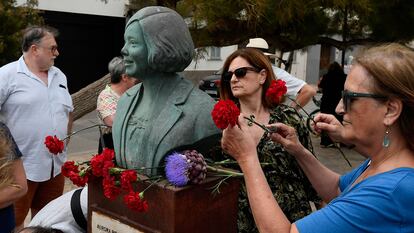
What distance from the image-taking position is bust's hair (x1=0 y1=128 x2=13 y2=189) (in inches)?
79.5

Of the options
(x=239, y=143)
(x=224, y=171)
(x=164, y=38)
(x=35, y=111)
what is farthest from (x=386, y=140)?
(x=35, y=111)

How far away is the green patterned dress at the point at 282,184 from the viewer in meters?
2.04

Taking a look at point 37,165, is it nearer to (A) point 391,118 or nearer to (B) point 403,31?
(A) point 391,118

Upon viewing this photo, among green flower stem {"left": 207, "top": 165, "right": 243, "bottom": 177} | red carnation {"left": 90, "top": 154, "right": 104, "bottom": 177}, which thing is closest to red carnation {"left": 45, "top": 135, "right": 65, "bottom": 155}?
red carnation {"left": 90, "top": 154, "right": 104, "bottom": 177}

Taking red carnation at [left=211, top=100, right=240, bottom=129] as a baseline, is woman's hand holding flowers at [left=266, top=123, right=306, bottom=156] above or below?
below

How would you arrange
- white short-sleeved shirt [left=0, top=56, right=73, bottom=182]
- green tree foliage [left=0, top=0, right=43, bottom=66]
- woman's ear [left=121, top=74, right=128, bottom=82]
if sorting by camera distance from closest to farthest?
white short-sleeved shirt [left=0, top=56, right=73, bottom=182]
woman's ear [left=121, top=74, right=128, bottom=82]
green tree foliage [left=0, top=0, right=43, bottom=66]

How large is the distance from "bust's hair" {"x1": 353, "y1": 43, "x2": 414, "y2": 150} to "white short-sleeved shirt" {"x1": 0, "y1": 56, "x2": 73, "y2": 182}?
2.28 m

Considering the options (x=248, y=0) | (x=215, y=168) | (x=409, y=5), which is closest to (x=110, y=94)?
(x=215, y=168)

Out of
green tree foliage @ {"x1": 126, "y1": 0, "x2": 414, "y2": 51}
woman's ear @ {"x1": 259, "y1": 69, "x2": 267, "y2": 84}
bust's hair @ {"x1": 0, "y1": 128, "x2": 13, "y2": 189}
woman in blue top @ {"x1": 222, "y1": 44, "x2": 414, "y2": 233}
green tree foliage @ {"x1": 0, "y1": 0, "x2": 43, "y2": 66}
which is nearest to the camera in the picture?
woman in blue top @ {"x1": 222, "y1": 44, "x2": 414, "y2": 233}

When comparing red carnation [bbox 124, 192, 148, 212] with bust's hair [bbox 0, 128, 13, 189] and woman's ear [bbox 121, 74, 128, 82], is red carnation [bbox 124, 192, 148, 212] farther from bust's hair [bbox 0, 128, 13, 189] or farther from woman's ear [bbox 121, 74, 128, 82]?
woman's ear [bbox 121, 74, 128, 82]

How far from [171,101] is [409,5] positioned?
517 cm

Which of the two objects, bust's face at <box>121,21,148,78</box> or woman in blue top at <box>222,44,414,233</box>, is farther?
bust's face at <box>121,21,148,78</box>

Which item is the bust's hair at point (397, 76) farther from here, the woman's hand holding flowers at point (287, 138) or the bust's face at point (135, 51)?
the bust's face at point (135, 51)

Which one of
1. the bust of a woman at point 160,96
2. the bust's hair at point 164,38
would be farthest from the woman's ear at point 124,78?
the bust's hair at point 164,38
